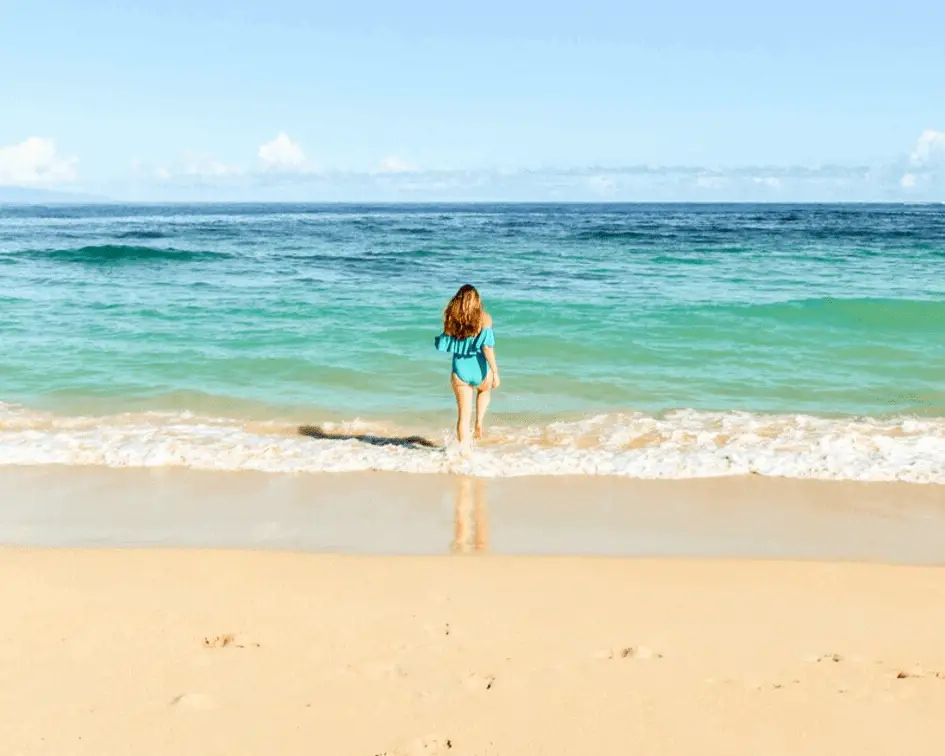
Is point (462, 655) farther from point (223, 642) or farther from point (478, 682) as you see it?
point (223, 642)

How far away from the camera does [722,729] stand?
3406 millimetres

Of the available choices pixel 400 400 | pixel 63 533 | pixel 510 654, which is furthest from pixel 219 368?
pixel 510 654

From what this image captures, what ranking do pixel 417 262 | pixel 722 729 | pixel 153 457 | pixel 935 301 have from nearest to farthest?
1. pixel 722 729
2. pixel 153 457
3. pixel 935 301
4. pixel 417 262

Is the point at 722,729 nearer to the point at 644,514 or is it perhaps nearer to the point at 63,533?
the point at 644,514

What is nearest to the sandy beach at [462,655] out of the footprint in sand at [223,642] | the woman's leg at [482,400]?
the footprint in sand at [223,642]

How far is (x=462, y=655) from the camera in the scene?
4020mm

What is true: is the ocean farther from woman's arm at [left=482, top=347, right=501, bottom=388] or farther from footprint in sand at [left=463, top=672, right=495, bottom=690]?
footprint in sand at [left=463, top=672, right=495, bottom=690]

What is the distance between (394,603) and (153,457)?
4.23 metres

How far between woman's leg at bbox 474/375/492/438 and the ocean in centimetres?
25

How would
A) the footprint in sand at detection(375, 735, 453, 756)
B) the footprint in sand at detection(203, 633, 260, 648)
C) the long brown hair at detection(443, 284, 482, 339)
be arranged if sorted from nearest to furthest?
the footprint in sand at detection(375, 735, 453, 756)
the footprint in sand at detection(203, 633, 260, 648)
the long brown hair at detection(443, 284, 482, 339)

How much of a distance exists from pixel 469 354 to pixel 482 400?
59 cm

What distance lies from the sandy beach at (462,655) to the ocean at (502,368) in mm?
2562

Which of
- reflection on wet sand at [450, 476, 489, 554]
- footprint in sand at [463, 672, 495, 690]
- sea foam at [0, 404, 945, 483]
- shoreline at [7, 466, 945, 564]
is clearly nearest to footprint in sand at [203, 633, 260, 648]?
footprint in sand at [463, 672, 495, 690]

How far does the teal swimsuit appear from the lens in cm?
801
